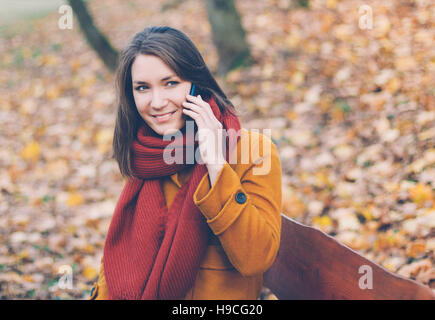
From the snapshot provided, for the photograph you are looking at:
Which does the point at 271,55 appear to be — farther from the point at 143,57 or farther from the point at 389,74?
the point at 143,57

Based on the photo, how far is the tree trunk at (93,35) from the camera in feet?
20.9

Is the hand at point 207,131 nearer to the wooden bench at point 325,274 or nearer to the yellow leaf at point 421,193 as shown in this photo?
the wooden bench at point 325,274

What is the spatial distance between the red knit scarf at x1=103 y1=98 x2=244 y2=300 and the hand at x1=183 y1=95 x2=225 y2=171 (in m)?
0.09

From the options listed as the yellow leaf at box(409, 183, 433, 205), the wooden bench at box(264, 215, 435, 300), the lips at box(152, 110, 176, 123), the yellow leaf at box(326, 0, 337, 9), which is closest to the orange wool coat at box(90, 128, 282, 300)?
the wooden bench at box(264, 215, 435, 300)

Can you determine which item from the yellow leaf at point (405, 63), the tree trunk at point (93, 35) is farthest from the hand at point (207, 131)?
the tree trunk at point (93, 35)

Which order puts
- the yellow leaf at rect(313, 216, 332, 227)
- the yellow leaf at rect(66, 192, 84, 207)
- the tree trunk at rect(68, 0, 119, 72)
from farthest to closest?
the tree trunk at rect(68, 0, 119, 72) → the yellow leaf at rect(66, 192, 84, 207) → the yellow leaf at rect(313, 216, 332, 227)

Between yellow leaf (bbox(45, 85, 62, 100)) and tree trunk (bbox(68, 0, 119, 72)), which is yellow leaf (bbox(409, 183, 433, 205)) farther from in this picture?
yellow leaf (bbox(45, 85, 62, 100))

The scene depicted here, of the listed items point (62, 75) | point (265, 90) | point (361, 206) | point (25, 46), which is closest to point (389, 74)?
point (265, 90)

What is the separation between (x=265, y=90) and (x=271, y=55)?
0.72m

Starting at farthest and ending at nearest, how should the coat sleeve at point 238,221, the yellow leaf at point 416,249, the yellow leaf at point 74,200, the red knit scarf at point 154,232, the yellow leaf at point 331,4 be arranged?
1. the yellow leaf at point 331,4
2. the yellow leaf at point 74,200
3. the yellow leaf at point 416,249
4. the red knit scarf at point 154,232
5. the coat sleeve at point 238,221

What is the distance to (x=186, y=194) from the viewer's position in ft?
5.69

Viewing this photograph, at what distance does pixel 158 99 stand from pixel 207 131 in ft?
0.89

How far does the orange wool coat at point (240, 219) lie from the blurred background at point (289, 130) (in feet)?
3.79

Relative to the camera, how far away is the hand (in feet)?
5.12
